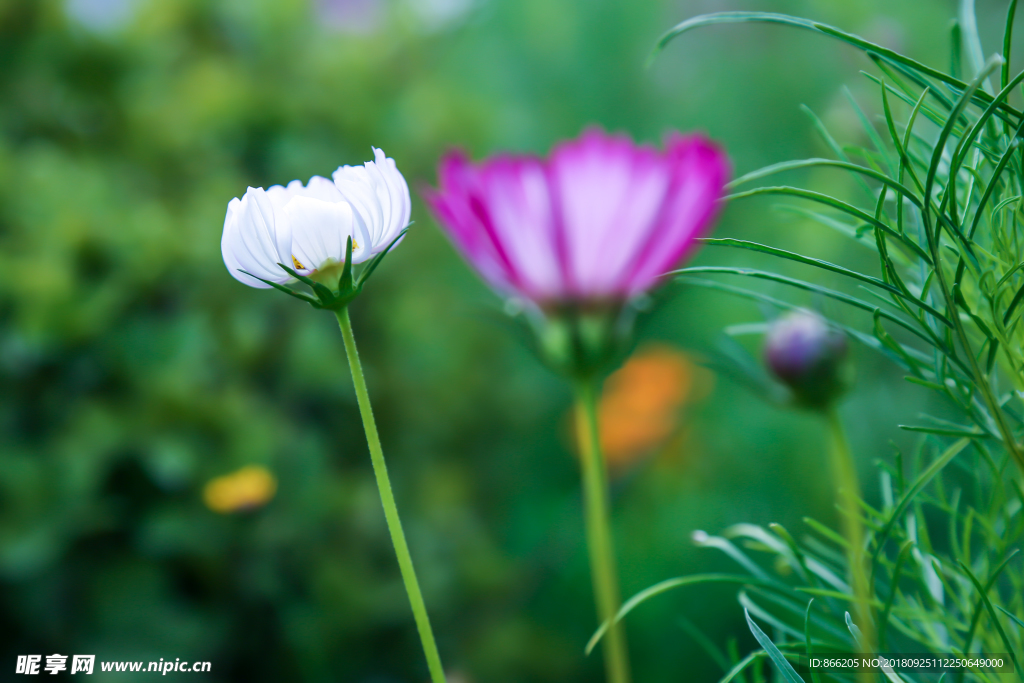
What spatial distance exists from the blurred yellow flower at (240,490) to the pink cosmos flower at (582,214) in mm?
247

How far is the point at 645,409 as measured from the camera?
0.74 metres

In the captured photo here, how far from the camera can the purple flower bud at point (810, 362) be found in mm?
256

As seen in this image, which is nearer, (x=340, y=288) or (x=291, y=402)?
(x=340, y=288)

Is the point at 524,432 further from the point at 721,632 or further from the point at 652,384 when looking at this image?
the point at 721,632

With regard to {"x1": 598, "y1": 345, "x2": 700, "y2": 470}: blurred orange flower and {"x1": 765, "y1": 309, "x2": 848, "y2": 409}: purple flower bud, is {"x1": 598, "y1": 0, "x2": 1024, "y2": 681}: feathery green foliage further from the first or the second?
{"x1": 598, "y1": 345, "x2": 700, "y2": 470}: blurred orange flower

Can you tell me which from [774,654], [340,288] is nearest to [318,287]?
[340,288]

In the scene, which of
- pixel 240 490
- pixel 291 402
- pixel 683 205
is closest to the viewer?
pixel 683 205

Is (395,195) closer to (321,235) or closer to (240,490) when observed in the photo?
(321,235)

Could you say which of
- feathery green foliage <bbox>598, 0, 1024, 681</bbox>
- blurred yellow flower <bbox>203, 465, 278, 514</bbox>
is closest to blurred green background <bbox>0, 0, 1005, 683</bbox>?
blurred yellow flower <bbox>203, 465, 278, 514</bbox>

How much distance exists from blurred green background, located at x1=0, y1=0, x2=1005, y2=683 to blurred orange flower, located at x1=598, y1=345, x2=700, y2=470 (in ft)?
0.10

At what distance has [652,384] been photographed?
0.75 metres

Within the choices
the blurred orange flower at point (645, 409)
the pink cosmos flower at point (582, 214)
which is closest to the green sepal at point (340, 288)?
the pink cosmos flower at point (582, 214)

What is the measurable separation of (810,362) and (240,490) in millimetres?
332

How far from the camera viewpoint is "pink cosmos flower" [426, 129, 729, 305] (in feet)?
0.81
